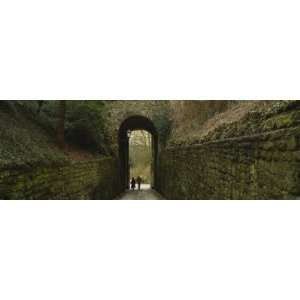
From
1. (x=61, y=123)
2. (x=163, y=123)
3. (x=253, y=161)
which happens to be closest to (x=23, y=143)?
(x=61, y=123)

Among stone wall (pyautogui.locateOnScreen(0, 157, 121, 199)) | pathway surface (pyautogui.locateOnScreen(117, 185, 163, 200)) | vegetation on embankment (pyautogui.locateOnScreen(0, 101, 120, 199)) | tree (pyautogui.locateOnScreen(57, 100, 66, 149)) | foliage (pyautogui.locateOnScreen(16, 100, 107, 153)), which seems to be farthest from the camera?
pathway surface (pyautogui.locateOnScreen(117, 185, 163, 200))

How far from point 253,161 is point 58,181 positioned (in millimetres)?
4026

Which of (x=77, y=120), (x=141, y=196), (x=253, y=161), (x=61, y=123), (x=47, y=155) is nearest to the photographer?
(x=253, y=161)

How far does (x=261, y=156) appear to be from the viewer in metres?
3.89

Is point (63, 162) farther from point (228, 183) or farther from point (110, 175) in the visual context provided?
point (110, 175)

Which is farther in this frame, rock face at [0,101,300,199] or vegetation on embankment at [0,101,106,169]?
vegetation on embankment at [0,101,106,169]

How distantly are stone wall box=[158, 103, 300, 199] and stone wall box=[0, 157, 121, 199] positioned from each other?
3016mm

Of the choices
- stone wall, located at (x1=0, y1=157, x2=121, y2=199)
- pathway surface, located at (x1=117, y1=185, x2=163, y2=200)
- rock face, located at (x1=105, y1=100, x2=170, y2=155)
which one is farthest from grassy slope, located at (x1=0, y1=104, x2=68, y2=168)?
rock face, located at (x1=105, y1=100, x2=170, y2=155)

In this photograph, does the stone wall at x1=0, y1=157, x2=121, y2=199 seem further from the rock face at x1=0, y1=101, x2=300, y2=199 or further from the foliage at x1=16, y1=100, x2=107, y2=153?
the foliage at x1=16, y1=100, x2=107, y2=153

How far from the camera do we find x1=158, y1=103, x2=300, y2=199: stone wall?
10.8 feet

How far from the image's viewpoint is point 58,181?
241 inches

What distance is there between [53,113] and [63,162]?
1.84 meters

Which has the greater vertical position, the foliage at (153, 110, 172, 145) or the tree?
the foliage at (153, 110, 172, 145)

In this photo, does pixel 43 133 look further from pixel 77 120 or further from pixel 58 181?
pixel 77 120
